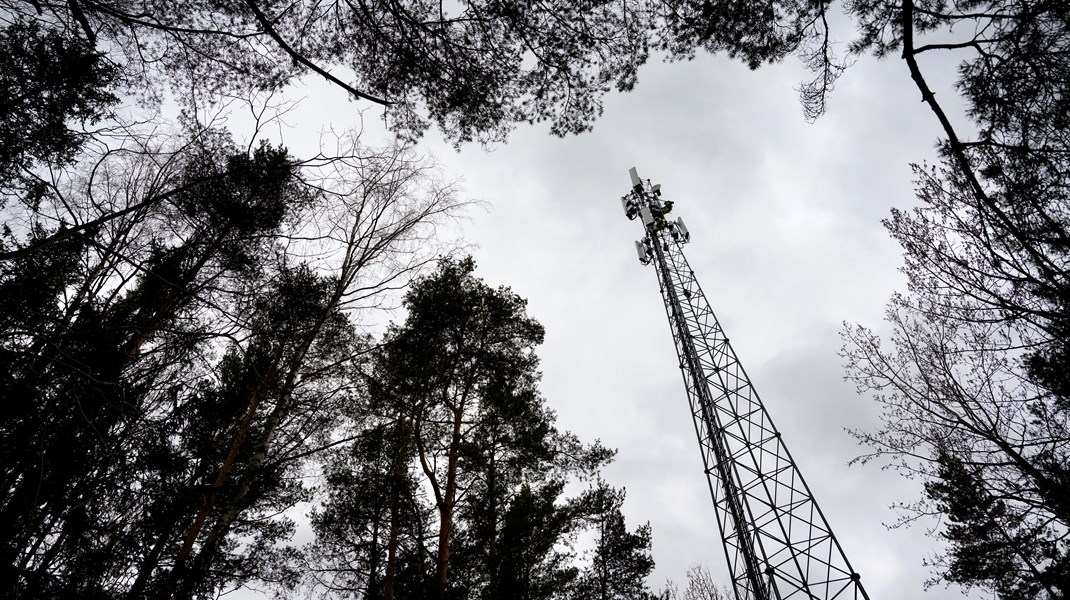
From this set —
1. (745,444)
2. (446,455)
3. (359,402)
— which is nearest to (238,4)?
(359,402)

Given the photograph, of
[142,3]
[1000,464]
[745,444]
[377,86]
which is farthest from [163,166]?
[1000,464]

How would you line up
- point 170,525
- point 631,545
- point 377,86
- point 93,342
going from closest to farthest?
point 93,342 → point 377,86 → point 170,525 → point 631,545

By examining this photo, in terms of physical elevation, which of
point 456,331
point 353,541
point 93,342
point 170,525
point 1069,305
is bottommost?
point 170,525

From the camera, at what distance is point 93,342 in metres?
3.21

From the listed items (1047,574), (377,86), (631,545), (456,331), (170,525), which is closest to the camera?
(377,86)

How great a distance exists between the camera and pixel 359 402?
827 centimetres

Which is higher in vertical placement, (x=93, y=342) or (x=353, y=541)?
(x=353, y=541)

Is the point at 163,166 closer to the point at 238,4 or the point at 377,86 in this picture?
the point at 238,4

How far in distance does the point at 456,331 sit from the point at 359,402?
241 centimetres

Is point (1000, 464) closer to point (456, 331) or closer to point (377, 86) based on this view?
point (456, 331)

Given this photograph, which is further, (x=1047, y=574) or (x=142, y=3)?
(x=1047, y=574)

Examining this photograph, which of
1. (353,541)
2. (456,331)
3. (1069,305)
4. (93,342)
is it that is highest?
(456,331)

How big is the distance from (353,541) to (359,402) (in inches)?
153

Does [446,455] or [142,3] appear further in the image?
[446,455]
